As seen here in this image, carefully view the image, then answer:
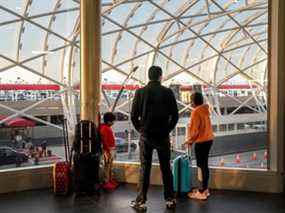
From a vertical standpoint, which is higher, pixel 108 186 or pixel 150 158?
pixel 150 158

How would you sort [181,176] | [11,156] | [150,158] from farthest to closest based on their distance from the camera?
[11,156] → [181,176] → [150,158]

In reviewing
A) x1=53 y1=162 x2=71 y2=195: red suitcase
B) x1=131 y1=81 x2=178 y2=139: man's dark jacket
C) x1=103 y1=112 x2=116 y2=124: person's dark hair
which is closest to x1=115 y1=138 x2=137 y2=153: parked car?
x1=103 y1=112 x2=116 y2=124: person's dark hair

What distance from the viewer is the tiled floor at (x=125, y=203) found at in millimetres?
4695

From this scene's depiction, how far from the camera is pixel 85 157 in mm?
5496

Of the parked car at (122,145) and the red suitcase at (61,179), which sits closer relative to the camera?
the red suitcase at (61,179)

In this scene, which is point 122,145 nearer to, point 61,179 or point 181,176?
point 61,179

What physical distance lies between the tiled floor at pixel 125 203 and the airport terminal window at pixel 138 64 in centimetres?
66

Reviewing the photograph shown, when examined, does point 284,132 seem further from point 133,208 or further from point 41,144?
point 41,144

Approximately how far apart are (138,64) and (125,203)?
20.6 feet

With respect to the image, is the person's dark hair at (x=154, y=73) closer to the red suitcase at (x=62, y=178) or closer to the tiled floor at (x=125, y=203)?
the tiled floor at (x=125, y=203)

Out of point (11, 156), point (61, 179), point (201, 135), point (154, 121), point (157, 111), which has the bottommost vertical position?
point (61, 179)

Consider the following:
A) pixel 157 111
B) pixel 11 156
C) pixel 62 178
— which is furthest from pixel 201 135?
pixel 11 156

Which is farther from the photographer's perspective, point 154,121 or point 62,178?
point 62,178

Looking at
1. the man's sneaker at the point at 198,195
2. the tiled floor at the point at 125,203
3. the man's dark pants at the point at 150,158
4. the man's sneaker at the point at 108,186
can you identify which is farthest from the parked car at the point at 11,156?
the man's sneaker at the point at 198,195
